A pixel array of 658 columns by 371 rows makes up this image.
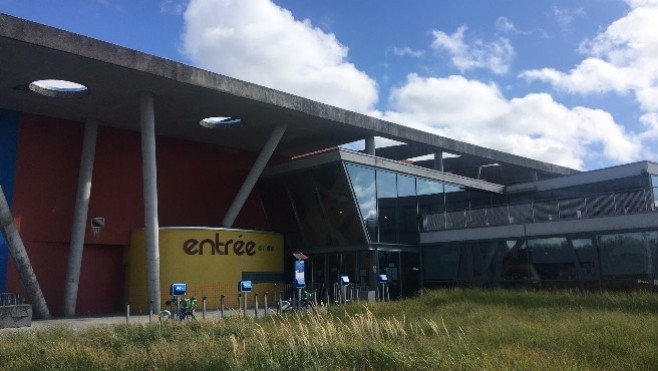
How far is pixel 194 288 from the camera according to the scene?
2567cm

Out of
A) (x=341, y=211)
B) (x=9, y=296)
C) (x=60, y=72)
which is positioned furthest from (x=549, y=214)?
(x=9, y=296)

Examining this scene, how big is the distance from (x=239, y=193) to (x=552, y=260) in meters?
15.4

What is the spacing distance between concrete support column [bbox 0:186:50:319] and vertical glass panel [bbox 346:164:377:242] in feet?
48.0

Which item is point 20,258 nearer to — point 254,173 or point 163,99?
point 163,99

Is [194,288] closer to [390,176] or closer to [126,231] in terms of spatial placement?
[126,231]

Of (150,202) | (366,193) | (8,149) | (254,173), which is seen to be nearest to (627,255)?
(366,193)

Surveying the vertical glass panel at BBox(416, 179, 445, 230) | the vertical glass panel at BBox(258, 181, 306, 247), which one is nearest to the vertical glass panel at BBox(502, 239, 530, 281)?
the vertical glass panel at BBox(416, 179, 445, 230)

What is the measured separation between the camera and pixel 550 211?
83.9 feet

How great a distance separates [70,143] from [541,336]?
2402cm

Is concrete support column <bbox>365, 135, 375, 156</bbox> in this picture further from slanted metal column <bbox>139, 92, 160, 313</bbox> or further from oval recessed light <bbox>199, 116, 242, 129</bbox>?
Result: slanted metal column <bbox>139, 92, 160, 313</bbox>

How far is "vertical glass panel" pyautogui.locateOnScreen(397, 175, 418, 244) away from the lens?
97.5 feet

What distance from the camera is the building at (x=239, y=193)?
73.7 ft

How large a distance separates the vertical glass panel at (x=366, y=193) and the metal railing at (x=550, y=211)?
3.42m

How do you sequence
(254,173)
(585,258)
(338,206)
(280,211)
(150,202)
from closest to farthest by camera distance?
(585,258)
(150,202)
(338,206)
(254,173)
(280,211)
